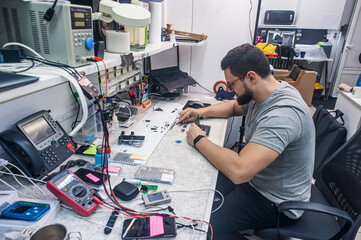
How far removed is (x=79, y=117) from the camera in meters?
1.46

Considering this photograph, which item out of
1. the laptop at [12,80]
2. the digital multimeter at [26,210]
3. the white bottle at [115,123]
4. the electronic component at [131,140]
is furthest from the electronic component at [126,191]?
the white bottle at [115,123]

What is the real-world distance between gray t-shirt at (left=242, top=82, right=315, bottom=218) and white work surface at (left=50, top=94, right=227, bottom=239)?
0.28m

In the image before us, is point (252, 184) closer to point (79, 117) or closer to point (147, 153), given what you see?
point (147, 153)

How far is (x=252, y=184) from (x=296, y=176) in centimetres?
24

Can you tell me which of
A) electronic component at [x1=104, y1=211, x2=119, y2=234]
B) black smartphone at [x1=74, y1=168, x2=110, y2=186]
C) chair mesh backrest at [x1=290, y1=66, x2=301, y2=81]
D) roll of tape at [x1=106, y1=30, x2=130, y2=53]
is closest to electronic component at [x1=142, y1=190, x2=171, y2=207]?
electronic component at [x1=104, y1=211, x2=119, y2=234]

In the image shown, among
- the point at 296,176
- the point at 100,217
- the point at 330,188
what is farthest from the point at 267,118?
the point at 100,217

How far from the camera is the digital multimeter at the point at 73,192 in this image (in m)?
0.80

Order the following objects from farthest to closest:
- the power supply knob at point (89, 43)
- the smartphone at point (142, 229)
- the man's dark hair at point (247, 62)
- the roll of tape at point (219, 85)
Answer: the roll of tape at point (219, 85) < the man's dark hair at point (247, 62) < the power supply knob at point (89, 43) < the smartphone at point (142, 229)

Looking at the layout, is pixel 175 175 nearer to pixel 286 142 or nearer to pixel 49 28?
pixel 286 142

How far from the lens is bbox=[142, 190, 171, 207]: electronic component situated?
2.83ft

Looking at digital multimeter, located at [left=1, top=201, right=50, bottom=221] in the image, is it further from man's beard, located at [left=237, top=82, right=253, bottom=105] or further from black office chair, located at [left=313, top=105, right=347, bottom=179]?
black office chair, located at [left=313, top=105, right=347, bottom=179]

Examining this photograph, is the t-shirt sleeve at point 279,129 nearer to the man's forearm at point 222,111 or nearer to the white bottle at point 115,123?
the man's forearm at point 222,111

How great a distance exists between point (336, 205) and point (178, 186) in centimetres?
84

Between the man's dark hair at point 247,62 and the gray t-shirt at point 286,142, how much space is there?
13 cm
